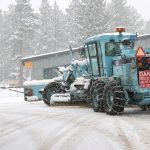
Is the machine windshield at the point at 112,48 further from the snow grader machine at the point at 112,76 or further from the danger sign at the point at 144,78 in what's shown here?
the danger sign at the point at 144,78

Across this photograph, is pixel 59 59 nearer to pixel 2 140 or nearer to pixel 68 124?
pixel 68 124

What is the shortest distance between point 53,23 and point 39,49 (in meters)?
6.40

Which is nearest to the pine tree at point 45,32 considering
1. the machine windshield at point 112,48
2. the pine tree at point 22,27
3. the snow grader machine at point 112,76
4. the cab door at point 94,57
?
the pine tree at point 22,27

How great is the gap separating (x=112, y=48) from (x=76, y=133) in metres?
7.12

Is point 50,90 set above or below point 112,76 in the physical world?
below

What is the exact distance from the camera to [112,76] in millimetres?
16578

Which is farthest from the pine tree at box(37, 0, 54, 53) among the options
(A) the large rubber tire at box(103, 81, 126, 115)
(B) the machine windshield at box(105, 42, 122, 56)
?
(A) the large rubber tire at box(103, 81, 126, 115)

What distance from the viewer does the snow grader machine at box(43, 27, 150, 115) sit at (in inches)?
591

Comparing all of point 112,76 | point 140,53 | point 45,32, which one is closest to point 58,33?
point 45,32

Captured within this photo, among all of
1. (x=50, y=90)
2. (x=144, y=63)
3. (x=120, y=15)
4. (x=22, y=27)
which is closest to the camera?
(x=144, y=63)

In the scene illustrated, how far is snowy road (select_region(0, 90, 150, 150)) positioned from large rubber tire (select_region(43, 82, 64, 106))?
6500mm

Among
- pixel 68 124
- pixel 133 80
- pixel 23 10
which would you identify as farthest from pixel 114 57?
pixel 23 10

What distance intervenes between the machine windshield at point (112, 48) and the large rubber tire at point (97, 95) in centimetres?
131

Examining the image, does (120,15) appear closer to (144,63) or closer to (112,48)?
(112,48)
